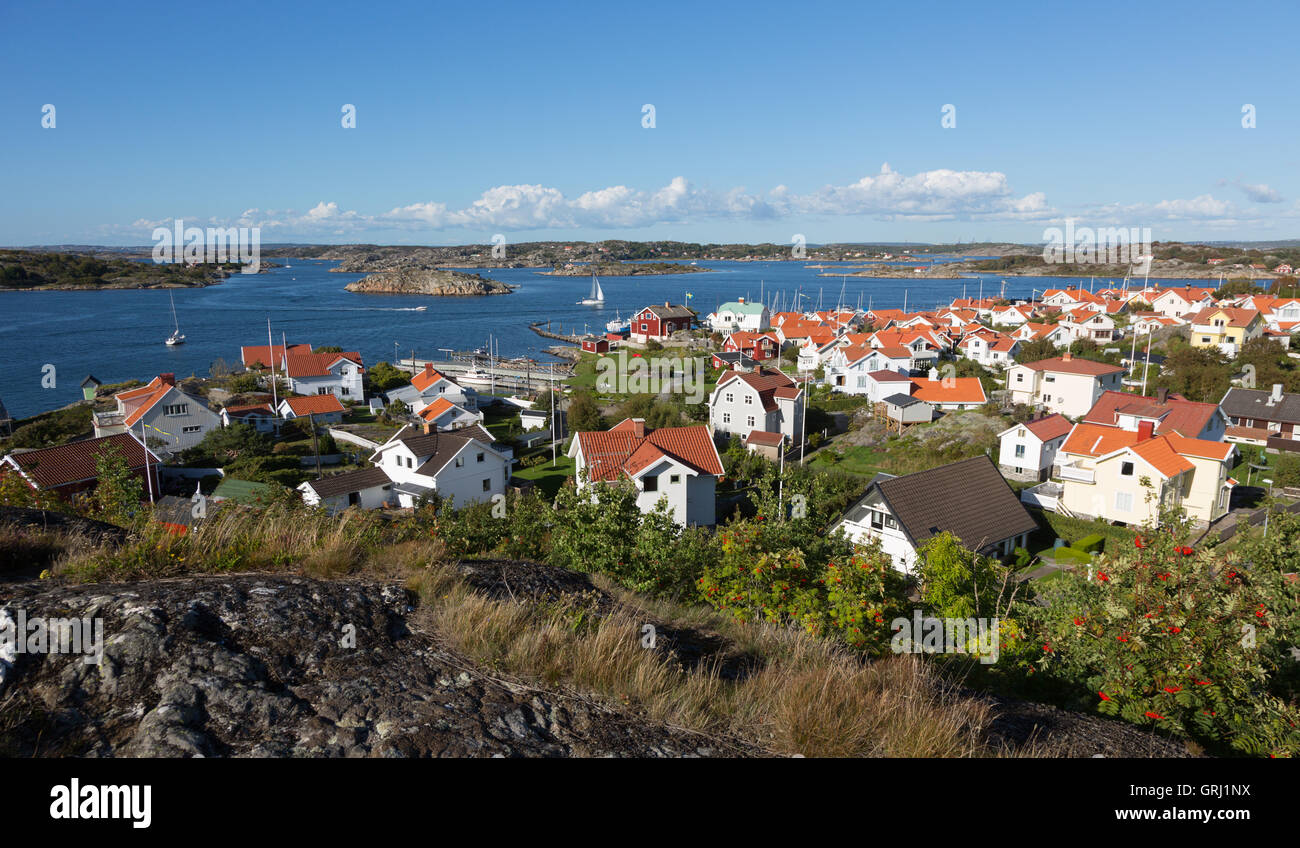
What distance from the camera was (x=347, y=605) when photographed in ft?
13.9

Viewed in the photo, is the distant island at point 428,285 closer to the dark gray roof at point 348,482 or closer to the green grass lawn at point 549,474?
the green grass lawn at point 549,474

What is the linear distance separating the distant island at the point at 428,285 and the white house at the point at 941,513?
5128 inches

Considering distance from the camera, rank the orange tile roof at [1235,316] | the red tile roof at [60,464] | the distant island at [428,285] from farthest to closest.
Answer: the distant island at [428,285], the orange tile roof at [1235,316], the red tile roof at [60,464]

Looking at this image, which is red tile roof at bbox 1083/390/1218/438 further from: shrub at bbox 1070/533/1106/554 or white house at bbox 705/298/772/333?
white house at bbox 705/298/772/333

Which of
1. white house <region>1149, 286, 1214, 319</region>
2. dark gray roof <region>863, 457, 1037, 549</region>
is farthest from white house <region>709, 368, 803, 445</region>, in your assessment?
white house <region>1149, 286, 1214, 319</region>

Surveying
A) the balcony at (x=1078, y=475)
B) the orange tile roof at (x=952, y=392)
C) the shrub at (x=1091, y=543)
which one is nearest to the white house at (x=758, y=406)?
the orange tile roof at (x=952, y=392)

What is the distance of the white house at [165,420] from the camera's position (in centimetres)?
3155

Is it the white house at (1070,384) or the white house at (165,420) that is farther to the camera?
the white house at (1070,384)

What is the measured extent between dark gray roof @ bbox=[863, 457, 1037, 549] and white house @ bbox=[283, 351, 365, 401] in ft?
120

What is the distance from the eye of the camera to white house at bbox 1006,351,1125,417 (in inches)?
1425

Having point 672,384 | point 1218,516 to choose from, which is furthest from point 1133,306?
point 1218,516

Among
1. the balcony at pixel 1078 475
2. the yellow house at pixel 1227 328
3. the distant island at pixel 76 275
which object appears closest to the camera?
the balcony at pixel 1078 475

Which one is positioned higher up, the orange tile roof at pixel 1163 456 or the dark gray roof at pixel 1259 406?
the dark gray roof at pixel 1259 406
